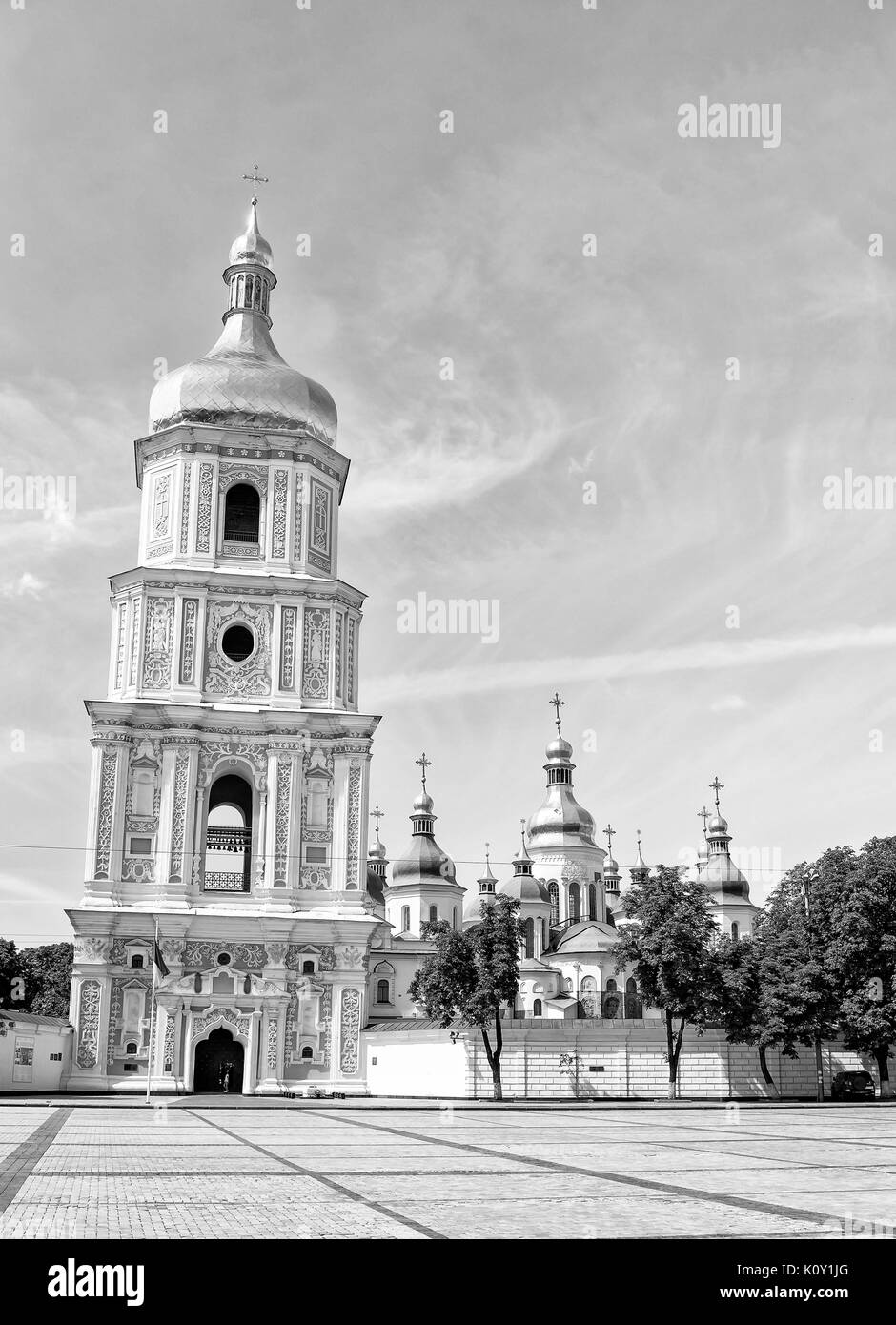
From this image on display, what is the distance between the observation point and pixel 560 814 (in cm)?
9956

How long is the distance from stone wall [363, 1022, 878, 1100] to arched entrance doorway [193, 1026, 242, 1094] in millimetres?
5350

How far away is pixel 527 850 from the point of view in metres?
99.4

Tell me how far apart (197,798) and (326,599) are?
32.2 ft

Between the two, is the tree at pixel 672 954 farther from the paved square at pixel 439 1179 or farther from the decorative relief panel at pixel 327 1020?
the paved square at pixel 439 1179

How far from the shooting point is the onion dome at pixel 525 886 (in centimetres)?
9362

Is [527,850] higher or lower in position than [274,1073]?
higher

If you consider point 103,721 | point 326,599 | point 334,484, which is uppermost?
point 334,484

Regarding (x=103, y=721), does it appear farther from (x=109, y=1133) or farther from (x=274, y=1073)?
(x=109, y=1133)

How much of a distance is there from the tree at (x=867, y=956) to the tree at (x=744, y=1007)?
9.13 feet

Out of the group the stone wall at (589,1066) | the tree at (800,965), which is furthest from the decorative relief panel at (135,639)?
the tree at (800,965)
